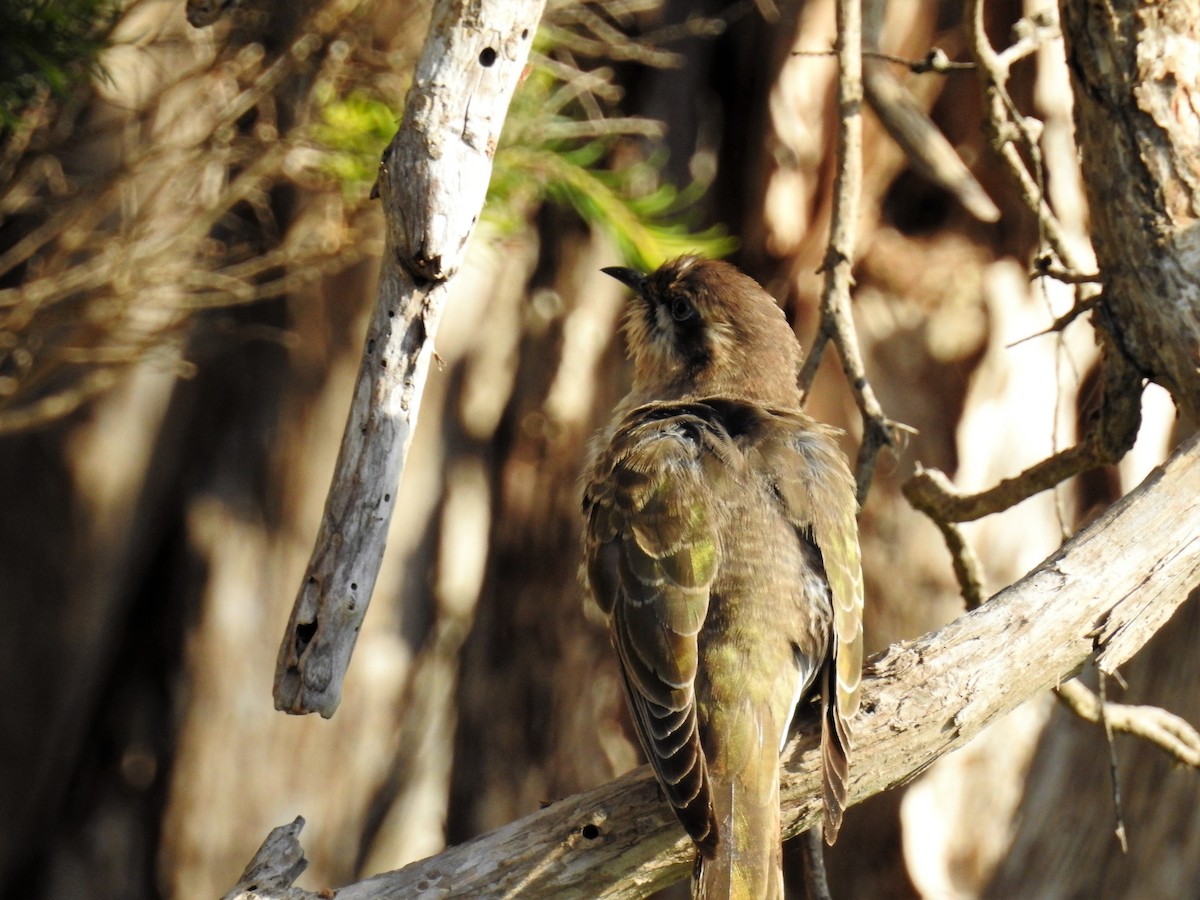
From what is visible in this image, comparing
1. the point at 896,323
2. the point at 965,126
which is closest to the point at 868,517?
the point at 896,323

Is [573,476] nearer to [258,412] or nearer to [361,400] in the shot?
[258,412]

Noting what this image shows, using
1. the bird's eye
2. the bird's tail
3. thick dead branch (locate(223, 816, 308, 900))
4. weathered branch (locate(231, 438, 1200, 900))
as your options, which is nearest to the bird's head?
the bird's eye

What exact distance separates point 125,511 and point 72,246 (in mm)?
1380

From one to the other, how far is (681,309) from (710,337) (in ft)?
0.50

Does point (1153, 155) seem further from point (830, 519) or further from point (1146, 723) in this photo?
point (1146, 723)

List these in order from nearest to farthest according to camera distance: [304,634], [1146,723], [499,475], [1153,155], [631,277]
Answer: [304,634], [1153,155], [1146,723], [631,277], [499,475]

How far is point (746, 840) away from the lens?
2.70 m

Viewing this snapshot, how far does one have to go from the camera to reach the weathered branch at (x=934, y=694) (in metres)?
2.58

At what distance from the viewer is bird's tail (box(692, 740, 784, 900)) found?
2643 millimetres

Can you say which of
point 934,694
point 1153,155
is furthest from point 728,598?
point 1153,155

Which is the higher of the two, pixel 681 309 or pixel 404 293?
pixel 404 293

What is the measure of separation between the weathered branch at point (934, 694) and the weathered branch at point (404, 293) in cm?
53

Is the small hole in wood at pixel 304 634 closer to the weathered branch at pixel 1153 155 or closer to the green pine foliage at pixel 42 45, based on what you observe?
the green pine foliage at pixel 42 45

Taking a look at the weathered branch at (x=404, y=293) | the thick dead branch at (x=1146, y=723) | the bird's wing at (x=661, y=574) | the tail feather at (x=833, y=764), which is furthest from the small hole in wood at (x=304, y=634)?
the thick dead branch at (x=1146, y=723)
